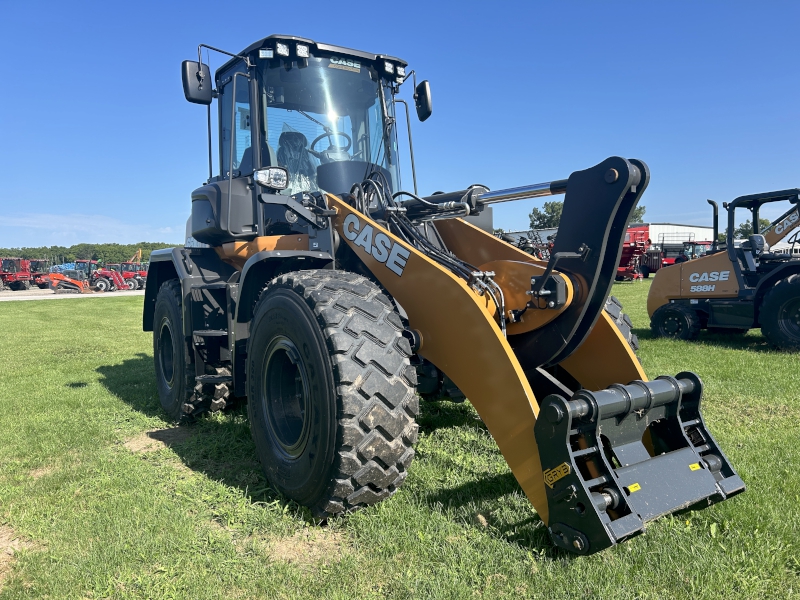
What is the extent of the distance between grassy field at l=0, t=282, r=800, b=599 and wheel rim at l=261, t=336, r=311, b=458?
15.0 inches

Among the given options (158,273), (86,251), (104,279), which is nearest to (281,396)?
(158,273)

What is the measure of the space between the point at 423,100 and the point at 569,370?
9.55 ft

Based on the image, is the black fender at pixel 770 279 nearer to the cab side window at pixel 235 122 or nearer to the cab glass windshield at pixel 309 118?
the cab glass windshield at pixel 309 118

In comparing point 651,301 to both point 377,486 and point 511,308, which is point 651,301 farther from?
point 377,486

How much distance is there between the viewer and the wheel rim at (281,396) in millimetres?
3475

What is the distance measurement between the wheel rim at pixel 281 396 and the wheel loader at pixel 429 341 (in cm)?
1

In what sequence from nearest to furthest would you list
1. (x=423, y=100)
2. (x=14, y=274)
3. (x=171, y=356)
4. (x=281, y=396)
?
(x=281, y=396)
(x=423, y=100)
(x=171, y=356)
(x=14, y=274)

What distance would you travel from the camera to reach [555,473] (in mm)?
2479

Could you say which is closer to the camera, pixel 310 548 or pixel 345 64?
pixel 310 548

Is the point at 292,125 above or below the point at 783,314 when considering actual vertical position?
above

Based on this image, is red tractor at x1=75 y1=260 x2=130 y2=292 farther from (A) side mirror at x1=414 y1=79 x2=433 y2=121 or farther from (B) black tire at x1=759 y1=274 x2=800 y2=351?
(B) black tire at x1=759 y1=274 x2=800 y2=351

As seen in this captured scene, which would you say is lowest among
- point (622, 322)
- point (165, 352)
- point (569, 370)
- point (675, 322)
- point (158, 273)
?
point (675, 322)

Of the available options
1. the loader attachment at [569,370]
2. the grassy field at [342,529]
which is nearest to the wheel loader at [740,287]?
the grassy field at [342,529]

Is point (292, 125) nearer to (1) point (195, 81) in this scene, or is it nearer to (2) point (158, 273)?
(1) point (195, 81)
